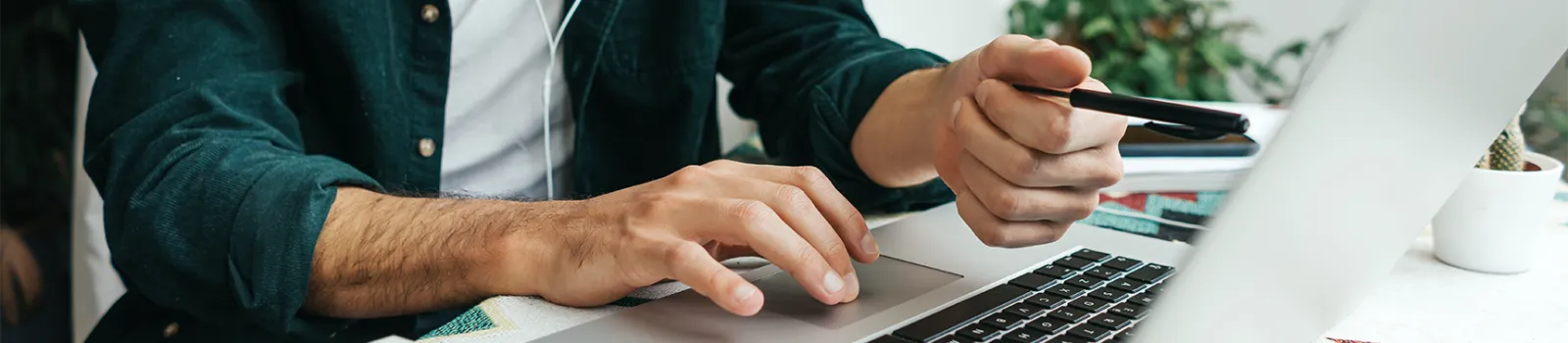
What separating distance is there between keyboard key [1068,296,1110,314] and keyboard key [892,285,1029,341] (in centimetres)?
2

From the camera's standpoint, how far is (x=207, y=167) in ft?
1.86

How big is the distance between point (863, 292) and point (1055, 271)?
0.34 feet

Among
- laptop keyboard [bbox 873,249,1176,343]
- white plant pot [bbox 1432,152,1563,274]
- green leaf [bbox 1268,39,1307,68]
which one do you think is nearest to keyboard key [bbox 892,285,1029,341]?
laptop keyboard [bbox 873,249,1176,343]

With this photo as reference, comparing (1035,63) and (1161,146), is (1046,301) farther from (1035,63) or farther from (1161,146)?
(1161,146)

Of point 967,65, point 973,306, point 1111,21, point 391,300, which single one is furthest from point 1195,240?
point 1111,21

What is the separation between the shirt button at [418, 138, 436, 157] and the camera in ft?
2.51

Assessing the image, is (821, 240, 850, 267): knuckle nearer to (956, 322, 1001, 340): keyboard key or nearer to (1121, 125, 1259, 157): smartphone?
(956, 322, 1001, 340): keyboard key

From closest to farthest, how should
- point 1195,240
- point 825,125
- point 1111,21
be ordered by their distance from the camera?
1. point 1195,240
2. point 825,125
3. point 1111,21

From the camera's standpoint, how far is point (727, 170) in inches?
19.9

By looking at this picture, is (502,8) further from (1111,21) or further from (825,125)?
(1111,21)

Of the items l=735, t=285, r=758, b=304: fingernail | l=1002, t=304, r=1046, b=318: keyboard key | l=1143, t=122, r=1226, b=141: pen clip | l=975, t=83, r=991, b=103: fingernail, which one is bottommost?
l=735, t=285, r=758, b=304: fingernail

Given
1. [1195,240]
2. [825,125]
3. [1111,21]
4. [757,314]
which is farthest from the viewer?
[1111,21]

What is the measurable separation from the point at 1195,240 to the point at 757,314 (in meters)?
0.24

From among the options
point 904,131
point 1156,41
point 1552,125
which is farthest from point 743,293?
point 1156,41
